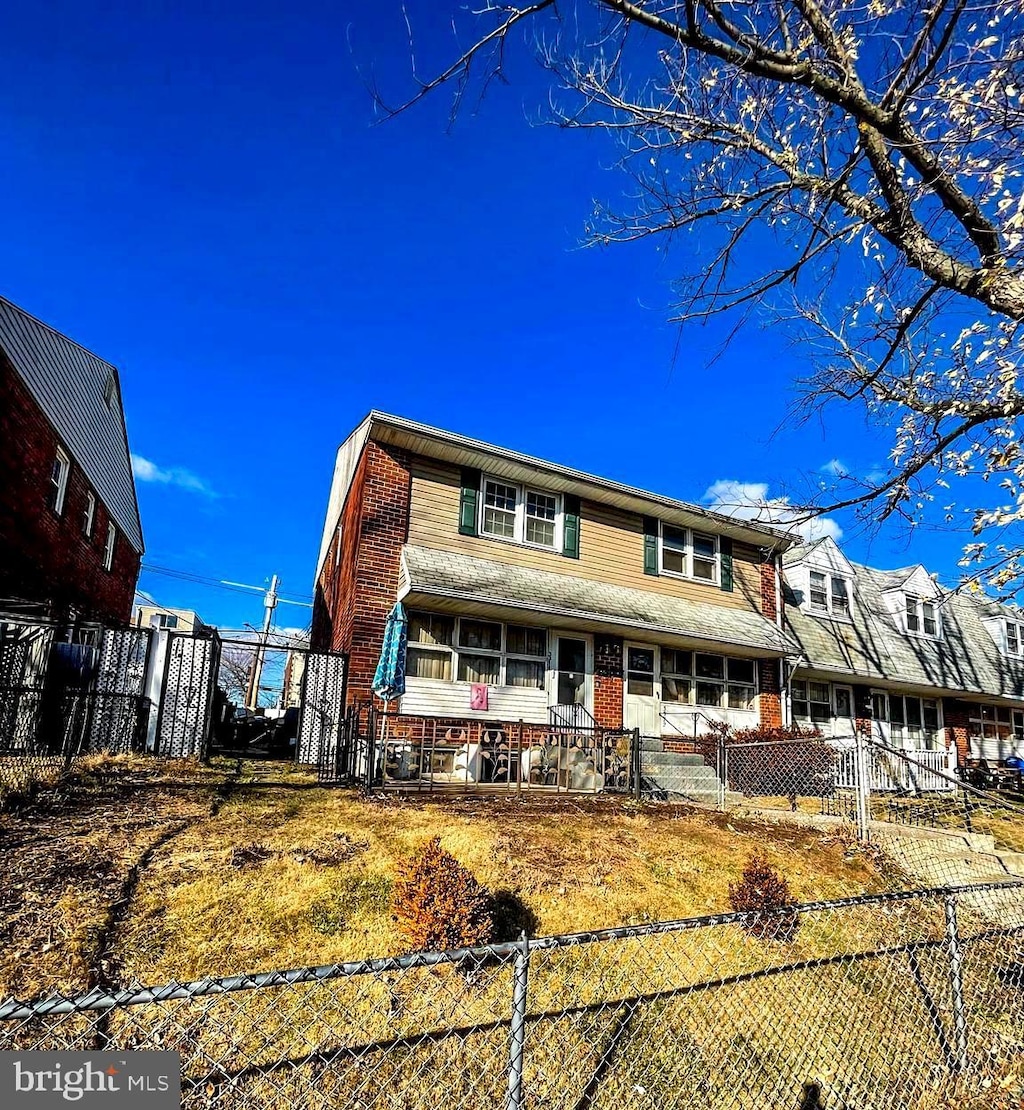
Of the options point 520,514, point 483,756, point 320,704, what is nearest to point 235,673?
point 320,704

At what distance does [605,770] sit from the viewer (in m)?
12.4

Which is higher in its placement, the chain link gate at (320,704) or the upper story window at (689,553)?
the upper story window at (689,553)

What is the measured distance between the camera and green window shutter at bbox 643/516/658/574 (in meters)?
17.7

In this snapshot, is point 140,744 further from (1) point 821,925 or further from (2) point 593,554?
(1) point 821,925

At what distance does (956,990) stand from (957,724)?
23500 millimetres

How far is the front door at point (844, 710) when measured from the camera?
67.6 ft

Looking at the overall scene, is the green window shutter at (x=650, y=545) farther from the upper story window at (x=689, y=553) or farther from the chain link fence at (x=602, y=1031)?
the chain link fence at (x=602, y=1031)

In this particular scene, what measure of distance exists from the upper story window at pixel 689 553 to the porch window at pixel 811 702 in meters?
4.64

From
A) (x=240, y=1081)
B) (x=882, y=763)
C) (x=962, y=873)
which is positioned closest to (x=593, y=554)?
(x=882, y=763)

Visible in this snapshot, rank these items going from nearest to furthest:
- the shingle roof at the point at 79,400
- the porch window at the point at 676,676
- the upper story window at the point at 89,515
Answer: the shingle roof at the point at 79,400
the porch window at the point at 676,676
the upper story window at the point at 89,515

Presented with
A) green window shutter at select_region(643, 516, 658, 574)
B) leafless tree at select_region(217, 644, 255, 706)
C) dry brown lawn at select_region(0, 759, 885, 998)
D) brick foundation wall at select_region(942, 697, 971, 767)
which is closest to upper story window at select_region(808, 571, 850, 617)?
brick foundation wall at select_region(942, 697, 971, 767)

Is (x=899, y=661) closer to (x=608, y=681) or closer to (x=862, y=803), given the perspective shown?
(x=608, y=681)

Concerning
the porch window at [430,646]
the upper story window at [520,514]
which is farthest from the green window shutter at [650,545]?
the porch window at [430,646]

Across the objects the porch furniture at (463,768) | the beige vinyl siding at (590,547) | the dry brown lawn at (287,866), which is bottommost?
the dry brown lawn at (287,866)
